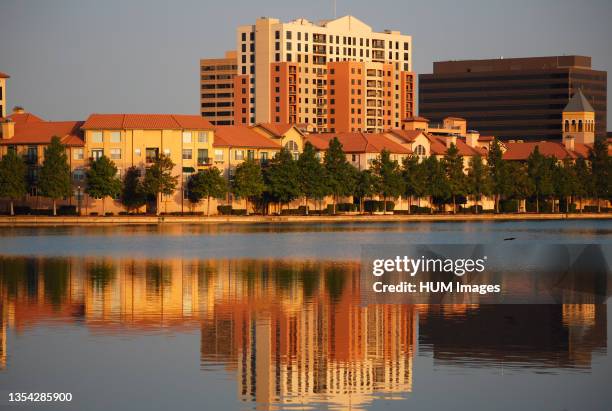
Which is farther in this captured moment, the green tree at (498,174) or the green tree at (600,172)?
the green tree at (600,172)

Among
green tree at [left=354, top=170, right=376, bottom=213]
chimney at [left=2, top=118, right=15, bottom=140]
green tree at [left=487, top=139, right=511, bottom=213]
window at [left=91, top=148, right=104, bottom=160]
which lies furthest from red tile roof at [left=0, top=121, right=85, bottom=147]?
green tree at [left=487, top=139, right=511, bottom=213]

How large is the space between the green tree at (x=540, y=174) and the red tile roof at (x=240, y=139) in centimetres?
3933

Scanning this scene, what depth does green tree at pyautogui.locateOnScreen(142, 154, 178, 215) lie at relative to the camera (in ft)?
447

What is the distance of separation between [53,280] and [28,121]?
103 meters

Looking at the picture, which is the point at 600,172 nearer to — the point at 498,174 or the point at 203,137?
the point at 498,174

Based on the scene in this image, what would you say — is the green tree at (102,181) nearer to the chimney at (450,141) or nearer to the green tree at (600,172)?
the chimney at (450,141)

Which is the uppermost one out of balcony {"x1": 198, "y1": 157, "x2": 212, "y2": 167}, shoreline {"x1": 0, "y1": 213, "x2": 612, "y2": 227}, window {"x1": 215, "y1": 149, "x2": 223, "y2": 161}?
window {"x1": 215, "y1": 149, "x2": 223, "y2": 161}

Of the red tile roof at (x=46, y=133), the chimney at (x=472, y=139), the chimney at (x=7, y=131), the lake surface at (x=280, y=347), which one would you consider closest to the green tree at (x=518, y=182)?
the chimney at (x=472, y=139)

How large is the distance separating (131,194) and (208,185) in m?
8.51

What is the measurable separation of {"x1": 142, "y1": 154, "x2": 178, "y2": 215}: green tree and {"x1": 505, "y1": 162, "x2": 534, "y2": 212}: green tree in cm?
5172

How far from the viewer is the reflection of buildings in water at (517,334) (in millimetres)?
32250

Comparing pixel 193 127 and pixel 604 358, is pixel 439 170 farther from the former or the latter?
pixel 604 358

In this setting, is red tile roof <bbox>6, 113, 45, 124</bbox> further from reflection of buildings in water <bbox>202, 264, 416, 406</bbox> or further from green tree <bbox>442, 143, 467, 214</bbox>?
reflection of buildings in water <bbox>202, 264, 416, 406</bbox>

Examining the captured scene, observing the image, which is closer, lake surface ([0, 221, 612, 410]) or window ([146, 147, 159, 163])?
lake surface ([0, 221, 612, 410])
